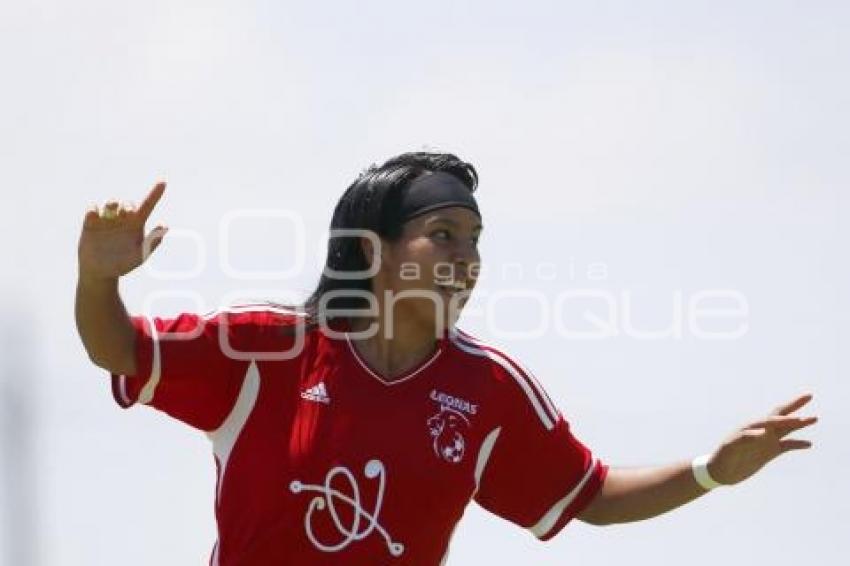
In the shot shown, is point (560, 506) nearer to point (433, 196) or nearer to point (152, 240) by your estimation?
point (433, 196)

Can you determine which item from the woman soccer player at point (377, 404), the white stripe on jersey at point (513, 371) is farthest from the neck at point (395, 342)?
the white stripe on jersey at point (513, 371)

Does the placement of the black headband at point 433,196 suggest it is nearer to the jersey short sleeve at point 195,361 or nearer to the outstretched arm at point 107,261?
the jersey short sleeve at point 195,361

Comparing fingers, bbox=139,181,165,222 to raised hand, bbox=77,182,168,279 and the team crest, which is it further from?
the team crest

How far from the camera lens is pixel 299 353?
29.8 ft

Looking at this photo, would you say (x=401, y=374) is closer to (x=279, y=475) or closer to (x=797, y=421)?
(x=279, y=475)

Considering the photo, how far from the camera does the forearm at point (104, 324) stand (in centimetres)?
838

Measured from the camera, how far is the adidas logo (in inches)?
354

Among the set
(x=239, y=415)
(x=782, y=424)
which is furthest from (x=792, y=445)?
(x=239, y=415)

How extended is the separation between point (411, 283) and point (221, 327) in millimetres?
857

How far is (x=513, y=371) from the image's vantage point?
30.9 ft

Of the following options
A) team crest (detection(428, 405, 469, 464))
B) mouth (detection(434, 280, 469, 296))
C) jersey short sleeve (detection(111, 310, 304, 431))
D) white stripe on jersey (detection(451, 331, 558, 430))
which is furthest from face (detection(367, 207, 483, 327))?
jersey short sleeve (detection(111, 310, 304, 431))

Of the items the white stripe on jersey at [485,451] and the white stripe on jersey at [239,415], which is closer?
the white stripe on jersey at [239,415]

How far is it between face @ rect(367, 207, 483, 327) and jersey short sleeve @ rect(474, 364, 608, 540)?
1.73 feet

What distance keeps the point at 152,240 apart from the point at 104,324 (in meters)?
0.40
